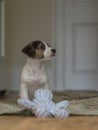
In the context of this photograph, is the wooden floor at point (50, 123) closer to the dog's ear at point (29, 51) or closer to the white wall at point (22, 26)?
the dog's ear at point (29, 51)

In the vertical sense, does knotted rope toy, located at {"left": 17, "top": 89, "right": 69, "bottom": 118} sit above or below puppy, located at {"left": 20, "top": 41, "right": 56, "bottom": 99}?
below

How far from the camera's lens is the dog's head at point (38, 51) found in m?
2.15

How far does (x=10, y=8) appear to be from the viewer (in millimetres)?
3539

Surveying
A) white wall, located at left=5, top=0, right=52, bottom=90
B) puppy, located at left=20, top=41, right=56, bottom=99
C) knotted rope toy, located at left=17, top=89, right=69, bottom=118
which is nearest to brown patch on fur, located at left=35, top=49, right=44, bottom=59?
puppy, located at left=20, top=41, right=56, bottom=99

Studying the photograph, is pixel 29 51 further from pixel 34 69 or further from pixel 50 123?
pixel 50 123

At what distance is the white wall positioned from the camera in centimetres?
352

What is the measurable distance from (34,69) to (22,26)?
4.85ft

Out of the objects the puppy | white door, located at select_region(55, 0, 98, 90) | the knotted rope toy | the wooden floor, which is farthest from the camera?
white door, located at select_region(55, 0, 98, 90)

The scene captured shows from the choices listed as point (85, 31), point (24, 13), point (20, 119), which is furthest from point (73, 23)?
point (20, 119)

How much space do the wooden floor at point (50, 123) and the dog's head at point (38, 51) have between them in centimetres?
63

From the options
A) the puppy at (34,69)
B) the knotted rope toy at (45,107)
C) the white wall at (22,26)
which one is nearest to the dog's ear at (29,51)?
the puppy at (34,69)

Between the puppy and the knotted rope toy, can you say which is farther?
the puppy

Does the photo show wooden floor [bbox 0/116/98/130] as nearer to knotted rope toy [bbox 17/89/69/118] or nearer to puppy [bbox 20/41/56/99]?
knotted rope toy [bbox 17/89/69/118]

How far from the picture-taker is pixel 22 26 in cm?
354
